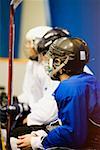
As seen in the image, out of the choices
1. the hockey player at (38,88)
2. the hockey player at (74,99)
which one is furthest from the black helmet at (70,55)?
the hockey player at (38,88)

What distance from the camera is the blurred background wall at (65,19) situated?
1049 mm

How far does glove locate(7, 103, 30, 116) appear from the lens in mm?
1259

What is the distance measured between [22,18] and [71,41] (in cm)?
68

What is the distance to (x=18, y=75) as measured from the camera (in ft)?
5.83

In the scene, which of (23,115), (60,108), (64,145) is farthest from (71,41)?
(23,115)

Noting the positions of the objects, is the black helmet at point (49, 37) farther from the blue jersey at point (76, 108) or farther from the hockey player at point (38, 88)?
the blue jersey at point (76, 108)

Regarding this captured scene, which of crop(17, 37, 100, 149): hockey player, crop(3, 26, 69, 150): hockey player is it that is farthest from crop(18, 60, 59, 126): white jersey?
crop(17, 37, 100, 149): hockey player

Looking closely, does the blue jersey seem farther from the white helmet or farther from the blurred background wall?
the white helmet

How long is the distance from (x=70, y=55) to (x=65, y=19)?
0.93ft

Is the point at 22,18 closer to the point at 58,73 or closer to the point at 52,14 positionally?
the point at 52,14

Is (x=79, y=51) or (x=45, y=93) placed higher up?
(x=79, y=51)

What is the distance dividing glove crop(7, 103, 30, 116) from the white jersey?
22 mm

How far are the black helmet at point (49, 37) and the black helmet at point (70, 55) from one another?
0.34 feet

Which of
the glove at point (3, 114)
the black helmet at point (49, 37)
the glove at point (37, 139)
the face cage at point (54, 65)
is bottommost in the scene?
the glove at point (37, 139)
